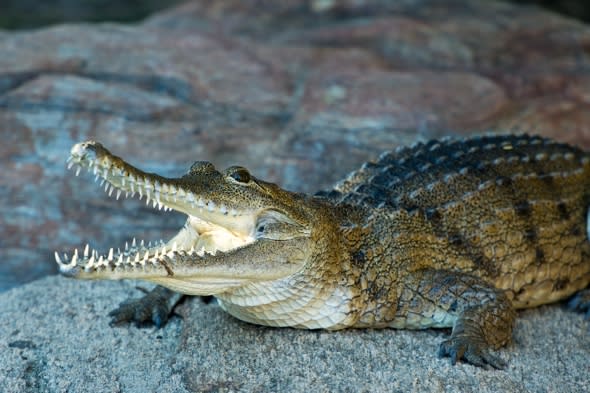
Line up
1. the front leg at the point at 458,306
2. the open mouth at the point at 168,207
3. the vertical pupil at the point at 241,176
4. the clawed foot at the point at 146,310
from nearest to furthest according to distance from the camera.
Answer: the open mouth at the point at 168,207 → the vertical pupil at the point at 241,176 → the front leg at the point at 458,306 → the clawed foot at the point at 146,310

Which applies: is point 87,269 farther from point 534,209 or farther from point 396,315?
point 534,209

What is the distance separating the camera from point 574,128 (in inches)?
262

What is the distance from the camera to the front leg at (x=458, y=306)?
4.14 m

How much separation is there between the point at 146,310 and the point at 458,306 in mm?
1684

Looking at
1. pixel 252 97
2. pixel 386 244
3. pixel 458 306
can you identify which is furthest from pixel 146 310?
pixel 252 97

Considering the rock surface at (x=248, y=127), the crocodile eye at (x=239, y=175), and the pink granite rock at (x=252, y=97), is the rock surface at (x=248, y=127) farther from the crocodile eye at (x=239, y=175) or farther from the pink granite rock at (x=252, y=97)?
the crocodile eye at (x=239, y=175)

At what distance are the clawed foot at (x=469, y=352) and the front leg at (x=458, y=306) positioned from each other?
0.21ft

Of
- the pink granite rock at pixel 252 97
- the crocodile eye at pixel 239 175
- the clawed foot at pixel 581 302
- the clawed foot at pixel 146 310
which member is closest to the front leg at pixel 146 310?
the clawed foot at pixel 146 310

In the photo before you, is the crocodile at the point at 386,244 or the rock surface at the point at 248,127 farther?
the rock surface at the point at 248,127

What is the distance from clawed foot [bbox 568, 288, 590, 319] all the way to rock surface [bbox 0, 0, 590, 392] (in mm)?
115

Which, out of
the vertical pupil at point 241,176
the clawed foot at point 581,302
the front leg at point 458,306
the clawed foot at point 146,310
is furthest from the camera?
the clawed foot at point 581,302

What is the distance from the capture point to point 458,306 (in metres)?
4.25

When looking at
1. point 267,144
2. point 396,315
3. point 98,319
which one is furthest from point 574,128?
point 98,319

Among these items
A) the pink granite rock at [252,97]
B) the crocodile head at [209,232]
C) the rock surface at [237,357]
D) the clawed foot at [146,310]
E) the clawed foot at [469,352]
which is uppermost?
the crocodile head at [209,232]
